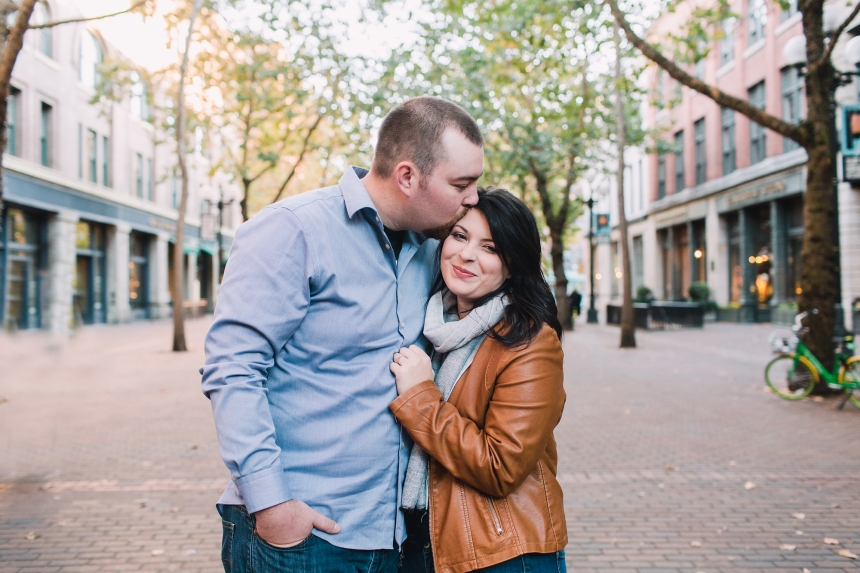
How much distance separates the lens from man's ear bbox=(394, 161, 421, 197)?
6.71 feet

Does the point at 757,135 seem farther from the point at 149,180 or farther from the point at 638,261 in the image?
the point at 149,180

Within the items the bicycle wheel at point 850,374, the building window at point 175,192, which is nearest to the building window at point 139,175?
the building window at point 175,192

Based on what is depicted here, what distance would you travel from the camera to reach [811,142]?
987 centimetres

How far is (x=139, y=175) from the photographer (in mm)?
33375

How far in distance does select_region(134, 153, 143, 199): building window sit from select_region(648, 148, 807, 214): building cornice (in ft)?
84.0

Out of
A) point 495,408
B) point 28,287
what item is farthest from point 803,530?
point 28,287

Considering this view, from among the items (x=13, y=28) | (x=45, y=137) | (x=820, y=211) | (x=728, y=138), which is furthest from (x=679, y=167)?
(x=13, y=28)

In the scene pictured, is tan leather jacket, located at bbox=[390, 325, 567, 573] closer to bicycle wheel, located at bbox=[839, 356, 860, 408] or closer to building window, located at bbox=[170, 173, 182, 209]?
bicycle wheel, located at bbox=[839, 356, 860, 408]

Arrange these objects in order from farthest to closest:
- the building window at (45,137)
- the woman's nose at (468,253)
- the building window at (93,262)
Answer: the building window at (93,262) → the building window at (45,137) → the woman's nose at (468,253)

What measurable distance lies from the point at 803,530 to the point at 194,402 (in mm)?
8134

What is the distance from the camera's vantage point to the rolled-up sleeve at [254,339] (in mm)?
1743

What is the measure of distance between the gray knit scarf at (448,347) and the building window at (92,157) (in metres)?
28.6

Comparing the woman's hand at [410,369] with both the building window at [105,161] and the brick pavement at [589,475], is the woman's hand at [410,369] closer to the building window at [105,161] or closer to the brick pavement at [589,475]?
the brick pavement at [589,475]

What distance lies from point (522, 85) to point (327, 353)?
1688cm
